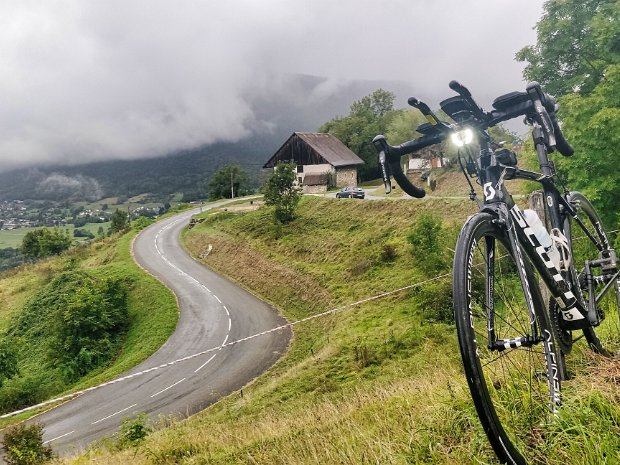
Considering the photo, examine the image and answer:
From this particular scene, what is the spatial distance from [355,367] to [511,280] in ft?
39.9

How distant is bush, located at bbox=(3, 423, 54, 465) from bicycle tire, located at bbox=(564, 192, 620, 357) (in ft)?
39.7

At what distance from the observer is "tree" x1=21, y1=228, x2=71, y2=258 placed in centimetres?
6544

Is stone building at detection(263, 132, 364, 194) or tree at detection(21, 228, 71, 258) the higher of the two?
stone building at detection(263, 132, 364, 194)

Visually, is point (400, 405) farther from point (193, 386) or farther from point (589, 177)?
point (193, 386)

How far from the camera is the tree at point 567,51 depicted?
21.7 metres

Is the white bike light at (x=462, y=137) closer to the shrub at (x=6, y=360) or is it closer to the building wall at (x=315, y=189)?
the shrub at (x=6, y=360)

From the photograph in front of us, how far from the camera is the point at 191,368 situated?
23000 mm

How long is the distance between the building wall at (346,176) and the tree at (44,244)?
4084 cm

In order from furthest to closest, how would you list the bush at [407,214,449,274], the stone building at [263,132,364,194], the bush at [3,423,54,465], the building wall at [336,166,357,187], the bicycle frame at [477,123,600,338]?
the building wall at [336,166,357,187] < the stone building at [263,132,364,194] < the bush at [407,214,449,274] < the bush at [3,423,54,465] < the bicycle frame at [477,123,600,338]

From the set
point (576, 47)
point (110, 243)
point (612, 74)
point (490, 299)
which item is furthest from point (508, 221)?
point (110, 243)

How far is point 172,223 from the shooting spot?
5994 cm

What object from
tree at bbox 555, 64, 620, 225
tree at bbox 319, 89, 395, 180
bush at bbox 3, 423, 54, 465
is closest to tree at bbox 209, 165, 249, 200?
tree at bbox 319, 89, 395, 180

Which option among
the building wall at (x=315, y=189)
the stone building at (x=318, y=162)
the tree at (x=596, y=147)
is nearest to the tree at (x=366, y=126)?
the stone building at (x=318, y=162)

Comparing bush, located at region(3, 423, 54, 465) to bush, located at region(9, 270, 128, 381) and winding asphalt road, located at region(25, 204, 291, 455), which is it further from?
bush, located at region(9, 270, 128, 381)
